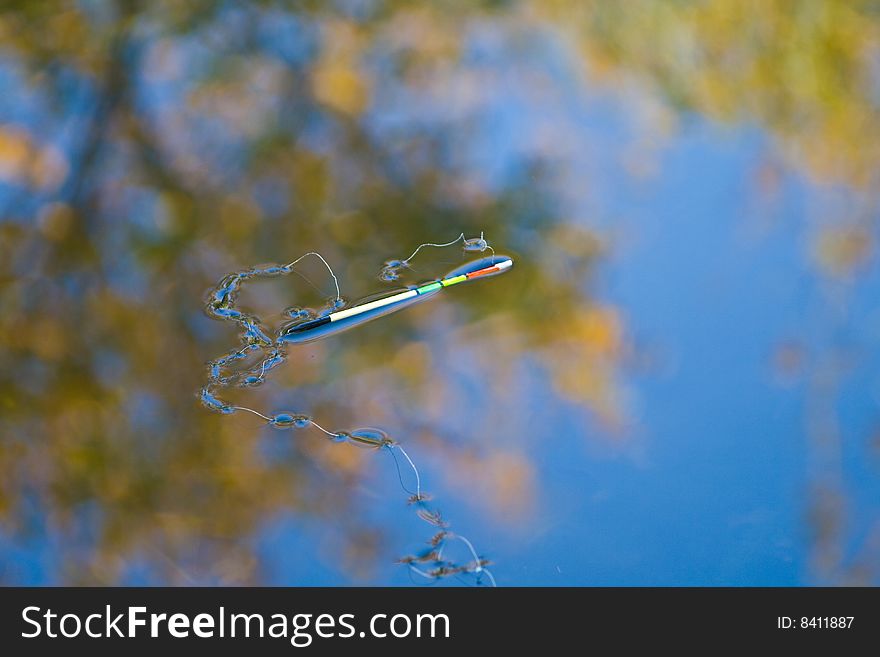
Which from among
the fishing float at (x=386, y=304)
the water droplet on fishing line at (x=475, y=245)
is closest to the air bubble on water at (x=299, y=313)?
the fishing float at (x=386, y=304)

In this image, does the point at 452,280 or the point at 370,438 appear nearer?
the point at 370,438

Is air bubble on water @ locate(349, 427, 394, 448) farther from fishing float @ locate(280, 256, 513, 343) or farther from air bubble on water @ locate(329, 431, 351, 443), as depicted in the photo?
fishing float @ locate(280, 256, 513, 343)

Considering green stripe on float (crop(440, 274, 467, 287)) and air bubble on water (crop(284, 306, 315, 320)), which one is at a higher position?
green stripe on float (crop(440, 274, 467, 287))

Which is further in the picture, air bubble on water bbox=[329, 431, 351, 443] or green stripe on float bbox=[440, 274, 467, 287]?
green stripe on float bbox=[440, 274, 467, 287]

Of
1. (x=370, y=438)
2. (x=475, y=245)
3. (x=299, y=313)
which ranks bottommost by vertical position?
(x=370, y=438)

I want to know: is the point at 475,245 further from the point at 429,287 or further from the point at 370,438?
the point at 370,438

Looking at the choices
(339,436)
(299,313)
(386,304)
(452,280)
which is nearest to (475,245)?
(452,280)

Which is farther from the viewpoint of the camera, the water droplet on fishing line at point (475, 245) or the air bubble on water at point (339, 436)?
the water droplet on fishing line at point (475, 245)

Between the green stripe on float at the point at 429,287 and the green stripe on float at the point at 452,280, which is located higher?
the green stripe on float at the point at 452,280

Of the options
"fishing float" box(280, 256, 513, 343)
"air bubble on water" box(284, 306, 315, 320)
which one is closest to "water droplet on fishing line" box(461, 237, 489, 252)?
"fishing float" box(280, 256, 513, 343)

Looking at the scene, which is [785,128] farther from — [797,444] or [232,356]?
[232,356]

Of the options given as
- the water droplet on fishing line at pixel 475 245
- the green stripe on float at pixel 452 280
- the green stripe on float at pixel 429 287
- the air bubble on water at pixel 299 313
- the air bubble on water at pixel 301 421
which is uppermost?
the water droplet on fishing line at pixel 475 245

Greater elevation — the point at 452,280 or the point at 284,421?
the point at 452,280

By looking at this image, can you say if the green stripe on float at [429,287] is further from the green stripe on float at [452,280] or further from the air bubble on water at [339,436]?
the air bubble on water at [339,436]
